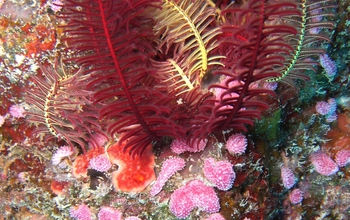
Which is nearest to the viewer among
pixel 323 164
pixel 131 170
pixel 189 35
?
pixel 189 35

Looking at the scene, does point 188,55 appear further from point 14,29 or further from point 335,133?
point 335,133

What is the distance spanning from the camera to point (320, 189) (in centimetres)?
361

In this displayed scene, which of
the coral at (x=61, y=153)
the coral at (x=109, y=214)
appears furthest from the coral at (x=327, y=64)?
the coral at (x=61, y=153)

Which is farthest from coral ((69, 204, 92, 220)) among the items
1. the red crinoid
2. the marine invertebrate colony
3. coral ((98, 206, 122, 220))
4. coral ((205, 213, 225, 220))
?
coral ((205, 213, 225, 220))

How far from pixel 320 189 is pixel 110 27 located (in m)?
3.32

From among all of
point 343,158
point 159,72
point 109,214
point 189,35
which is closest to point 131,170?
point 109,214

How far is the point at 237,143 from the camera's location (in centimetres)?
249

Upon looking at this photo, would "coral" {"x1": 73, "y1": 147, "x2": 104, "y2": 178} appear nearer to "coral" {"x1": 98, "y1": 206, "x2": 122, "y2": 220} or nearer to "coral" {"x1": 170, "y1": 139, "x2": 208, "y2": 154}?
"coral" {"x1": 98, "y1": 206, "x2": 122, "y2": 220}

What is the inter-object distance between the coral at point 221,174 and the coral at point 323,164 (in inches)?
63.5

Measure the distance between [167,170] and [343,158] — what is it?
232 cm

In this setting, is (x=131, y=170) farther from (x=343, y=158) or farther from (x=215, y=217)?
(x=343, y=158)

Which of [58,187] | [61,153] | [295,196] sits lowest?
[295,196]

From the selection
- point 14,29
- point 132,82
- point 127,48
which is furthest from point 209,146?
point 14,29

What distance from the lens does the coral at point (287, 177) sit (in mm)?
3320
